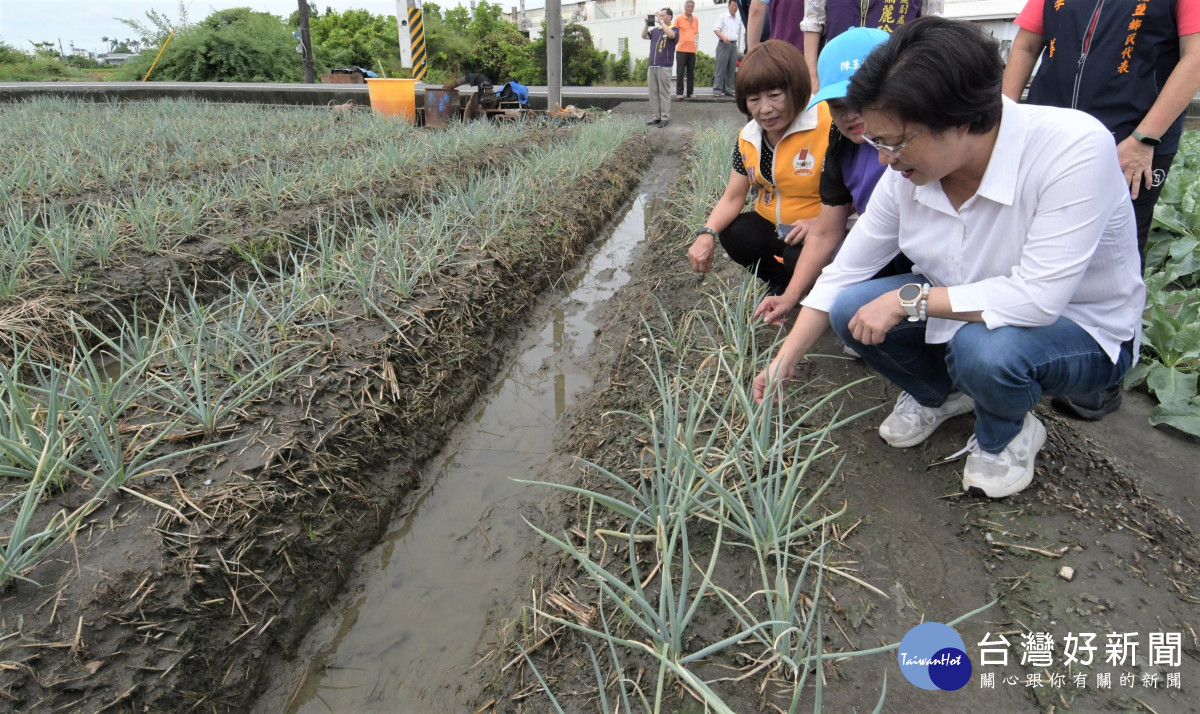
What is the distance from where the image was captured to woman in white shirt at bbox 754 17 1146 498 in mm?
1157

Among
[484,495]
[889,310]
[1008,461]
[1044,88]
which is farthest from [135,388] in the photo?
[1044,88]

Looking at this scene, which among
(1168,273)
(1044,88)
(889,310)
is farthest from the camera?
(1168,273)

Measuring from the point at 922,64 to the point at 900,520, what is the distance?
3.13ft

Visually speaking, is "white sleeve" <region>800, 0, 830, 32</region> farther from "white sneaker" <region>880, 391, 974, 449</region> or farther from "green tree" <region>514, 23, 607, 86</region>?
"green tree" <region>514, 23, 607, 86</region>

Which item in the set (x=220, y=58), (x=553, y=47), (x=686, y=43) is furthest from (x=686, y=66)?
(x=220, y=58)

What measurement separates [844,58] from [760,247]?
2.60 ft

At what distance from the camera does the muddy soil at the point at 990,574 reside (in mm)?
1117

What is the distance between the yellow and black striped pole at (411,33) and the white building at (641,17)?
8.70m

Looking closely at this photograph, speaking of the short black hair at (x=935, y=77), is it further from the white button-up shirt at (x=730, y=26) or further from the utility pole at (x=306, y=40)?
the utility pole at (x=306, y=40)

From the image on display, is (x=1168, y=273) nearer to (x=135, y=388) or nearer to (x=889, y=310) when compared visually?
(x=889, y=310)

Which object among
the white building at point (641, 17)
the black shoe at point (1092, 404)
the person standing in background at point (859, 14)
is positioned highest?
the white building at point (641, 17)

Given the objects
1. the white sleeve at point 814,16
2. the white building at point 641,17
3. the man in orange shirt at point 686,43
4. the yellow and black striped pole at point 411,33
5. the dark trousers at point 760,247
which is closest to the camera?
the dark trousers at point 760,247

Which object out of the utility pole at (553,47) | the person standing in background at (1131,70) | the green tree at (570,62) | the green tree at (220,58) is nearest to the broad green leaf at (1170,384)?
the person standing in background at (1131,70)

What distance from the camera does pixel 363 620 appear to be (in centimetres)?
160
